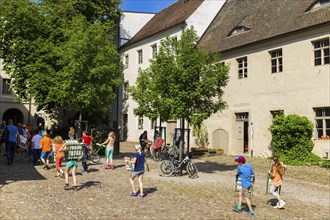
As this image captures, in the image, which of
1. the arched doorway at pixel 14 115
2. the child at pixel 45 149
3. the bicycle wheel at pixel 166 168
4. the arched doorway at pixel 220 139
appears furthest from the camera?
the arched doorway at pixel 14 115

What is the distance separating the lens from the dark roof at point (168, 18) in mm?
29611

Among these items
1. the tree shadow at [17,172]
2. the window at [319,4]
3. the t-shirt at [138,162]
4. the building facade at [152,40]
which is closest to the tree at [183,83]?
the t-shirt at [138,162]

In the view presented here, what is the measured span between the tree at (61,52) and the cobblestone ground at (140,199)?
16.6 ft

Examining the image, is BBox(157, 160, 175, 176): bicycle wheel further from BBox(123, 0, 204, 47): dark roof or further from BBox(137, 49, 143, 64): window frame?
BBox(137, 49, 143, 64): window frame

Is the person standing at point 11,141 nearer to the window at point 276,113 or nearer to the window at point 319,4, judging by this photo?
the window at point 276,113

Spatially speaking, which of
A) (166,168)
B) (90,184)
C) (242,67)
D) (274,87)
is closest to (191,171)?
(166,168)

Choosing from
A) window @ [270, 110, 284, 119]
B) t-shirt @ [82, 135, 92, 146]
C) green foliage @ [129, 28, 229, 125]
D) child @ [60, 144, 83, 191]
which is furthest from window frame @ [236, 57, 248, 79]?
child @ [60, 144, 83, 191]

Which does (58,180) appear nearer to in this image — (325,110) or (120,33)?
(325,110)

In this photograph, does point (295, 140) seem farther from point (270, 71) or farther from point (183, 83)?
point (183, 83)

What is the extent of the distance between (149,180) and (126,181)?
3.17 feet

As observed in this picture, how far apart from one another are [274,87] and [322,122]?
3.55 meters

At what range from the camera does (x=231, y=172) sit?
15727 mm

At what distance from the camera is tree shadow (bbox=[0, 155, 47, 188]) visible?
11755mm

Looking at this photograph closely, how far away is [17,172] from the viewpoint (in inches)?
523
